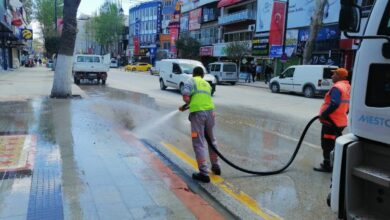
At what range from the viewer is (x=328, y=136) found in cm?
666

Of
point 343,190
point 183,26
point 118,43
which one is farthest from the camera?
point 118,43

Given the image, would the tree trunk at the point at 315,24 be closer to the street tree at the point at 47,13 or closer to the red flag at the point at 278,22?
the red flag at the point at 278,22

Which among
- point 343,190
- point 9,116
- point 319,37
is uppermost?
point 319,37

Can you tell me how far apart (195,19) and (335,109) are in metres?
54.5

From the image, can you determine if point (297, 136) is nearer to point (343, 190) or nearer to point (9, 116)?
point (343, 190)

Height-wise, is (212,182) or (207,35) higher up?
(207,35)

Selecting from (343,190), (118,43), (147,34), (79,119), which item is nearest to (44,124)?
(79,119)

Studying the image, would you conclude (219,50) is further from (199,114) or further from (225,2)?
(199,114)

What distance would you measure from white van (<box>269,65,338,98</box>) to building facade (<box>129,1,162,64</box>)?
2322 inches

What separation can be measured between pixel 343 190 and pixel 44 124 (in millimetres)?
8209

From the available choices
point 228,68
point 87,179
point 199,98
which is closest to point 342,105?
point 199,98

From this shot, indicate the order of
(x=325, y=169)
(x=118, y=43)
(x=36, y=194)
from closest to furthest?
(x=36, y=194), (x=325, y=169), (x=118, y=43)

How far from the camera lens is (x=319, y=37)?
32562 millimetres

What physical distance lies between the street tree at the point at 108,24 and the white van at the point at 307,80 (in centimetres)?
7422
